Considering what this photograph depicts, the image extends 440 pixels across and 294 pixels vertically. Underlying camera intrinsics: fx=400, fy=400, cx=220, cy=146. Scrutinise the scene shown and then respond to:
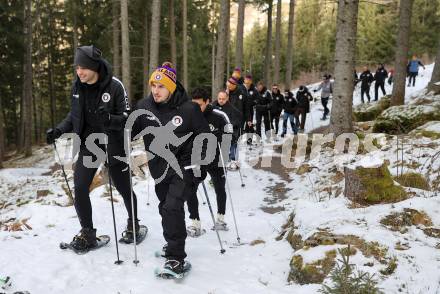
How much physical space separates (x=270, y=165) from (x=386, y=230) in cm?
778

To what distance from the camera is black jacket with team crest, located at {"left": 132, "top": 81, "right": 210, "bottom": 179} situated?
188 inches

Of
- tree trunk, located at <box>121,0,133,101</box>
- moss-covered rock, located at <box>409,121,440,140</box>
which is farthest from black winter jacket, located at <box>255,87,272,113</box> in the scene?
moss-covered rock, located at <box>409,121,440,140</box>

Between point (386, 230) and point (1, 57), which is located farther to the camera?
point (1, 57)

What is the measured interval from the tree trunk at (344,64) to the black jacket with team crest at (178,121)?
247 inches

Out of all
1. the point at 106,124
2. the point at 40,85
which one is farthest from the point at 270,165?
the point at 40,85

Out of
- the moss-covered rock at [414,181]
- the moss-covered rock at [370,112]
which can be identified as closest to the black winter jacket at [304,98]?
→ the moss-covered rock at [370,112]

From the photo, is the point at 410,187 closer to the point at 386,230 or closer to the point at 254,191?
Result: the point at 386,230

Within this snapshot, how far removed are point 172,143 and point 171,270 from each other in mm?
1460

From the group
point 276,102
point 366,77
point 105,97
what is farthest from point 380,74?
point 105,97

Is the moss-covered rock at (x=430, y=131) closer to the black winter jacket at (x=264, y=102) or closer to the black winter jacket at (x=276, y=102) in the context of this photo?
the black winter jacket at (x=264, y=102)

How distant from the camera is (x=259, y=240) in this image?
6.25m

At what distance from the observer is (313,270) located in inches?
177

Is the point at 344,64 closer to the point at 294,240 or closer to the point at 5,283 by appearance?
the point at 294,240

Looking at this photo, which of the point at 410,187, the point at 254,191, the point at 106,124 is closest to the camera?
the point at 106,124
